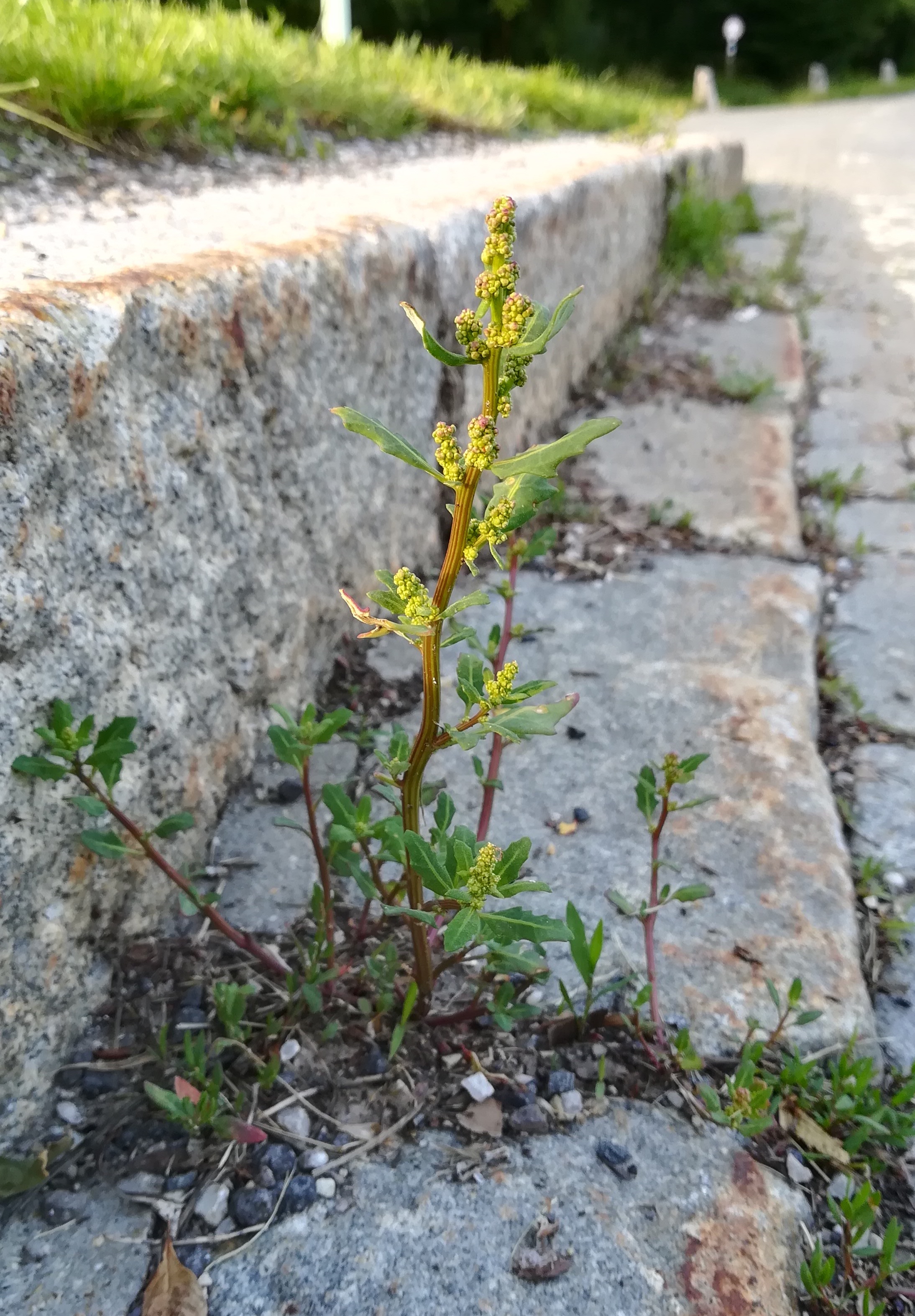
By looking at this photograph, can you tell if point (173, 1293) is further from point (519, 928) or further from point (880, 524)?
point (880, 524)

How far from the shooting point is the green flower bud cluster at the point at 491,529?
2.84ft

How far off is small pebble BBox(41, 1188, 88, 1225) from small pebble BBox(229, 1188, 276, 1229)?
0.16 m

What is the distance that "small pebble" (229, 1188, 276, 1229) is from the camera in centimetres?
107

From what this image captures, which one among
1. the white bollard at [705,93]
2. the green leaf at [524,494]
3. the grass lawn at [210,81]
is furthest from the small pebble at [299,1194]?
the white bollard at [705,93]

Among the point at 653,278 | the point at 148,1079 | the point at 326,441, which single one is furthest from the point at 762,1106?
the point at 653,278

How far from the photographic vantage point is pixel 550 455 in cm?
87

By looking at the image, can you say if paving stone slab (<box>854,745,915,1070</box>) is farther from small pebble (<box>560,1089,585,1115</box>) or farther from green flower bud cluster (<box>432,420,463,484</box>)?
green flower bud cluster (<box>432,420,463,484</box>)

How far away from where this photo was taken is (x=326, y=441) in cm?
174

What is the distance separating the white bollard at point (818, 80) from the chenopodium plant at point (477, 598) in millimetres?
22327

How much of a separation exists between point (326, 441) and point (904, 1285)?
1.48 metres

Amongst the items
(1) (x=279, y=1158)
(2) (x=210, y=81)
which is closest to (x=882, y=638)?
(1) (x=279, y=1158)

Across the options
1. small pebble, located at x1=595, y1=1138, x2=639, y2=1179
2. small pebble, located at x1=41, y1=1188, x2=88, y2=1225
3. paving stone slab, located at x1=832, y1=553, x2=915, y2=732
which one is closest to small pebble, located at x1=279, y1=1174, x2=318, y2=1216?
small pebble, located at x1=41, y1=1188, x2=88, y2=1225

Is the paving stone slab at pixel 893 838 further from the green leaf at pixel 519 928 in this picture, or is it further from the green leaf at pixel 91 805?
the green leaf at pixel 91 805

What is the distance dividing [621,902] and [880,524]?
1894 millimetres
